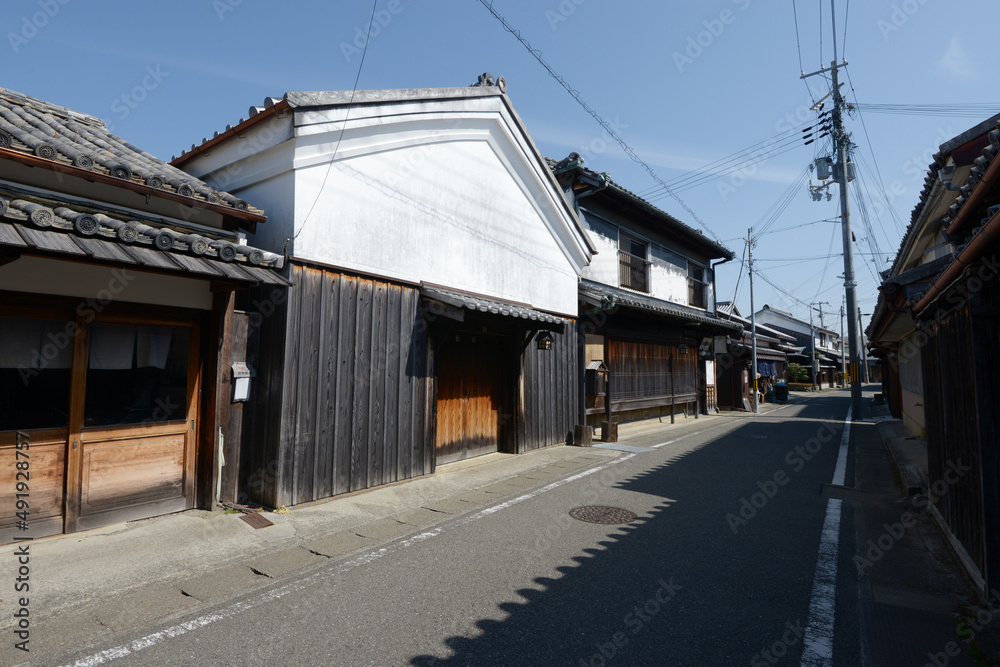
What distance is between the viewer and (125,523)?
5.79 m

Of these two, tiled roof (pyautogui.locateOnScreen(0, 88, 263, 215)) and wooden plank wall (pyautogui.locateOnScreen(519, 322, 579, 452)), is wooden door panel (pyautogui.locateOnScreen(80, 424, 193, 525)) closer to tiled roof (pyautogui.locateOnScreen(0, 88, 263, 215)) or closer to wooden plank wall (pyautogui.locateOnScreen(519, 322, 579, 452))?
tiled roof (pyautogui.locateOnScreen(0, 88, 263, 215))

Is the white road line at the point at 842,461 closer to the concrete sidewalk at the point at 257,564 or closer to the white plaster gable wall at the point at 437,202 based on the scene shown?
the concrete sidewalk at the point at 257,564

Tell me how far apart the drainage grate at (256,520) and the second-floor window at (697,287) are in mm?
→ 19367

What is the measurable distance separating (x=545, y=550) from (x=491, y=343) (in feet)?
20.3

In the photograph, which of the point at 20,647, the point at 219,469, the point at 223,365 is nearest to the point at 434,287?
the point at 223,365

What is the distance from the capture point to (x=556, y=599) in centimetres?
418

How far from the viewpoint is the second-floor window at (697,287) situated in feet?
71.2

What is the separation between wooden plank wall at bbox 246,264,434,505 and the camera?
663 centimetres

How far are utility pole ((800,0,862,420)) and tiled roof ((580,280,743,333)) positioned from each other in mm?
4332

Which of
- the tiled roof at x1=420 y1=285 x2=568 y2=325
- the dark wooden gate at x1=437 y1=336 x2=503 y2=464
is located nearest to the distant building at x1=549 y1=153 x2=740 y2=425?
the dark wooden gate at x1=437 y1=336 x2=503 y2=464

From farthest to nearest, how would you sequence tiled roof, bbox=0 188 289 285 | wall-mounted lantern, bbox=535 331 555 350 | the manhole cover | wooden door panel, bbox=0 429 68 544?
wall-mounted lantern, bbox=535 331 555 350
the manhole cover
wooden door panel, bbox=0 429 68 544
tiled roof, bbox=0 188 289 285

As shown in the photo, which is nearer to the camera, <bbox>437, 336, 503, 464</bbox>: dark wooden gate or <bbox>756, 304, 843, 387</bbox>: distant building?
<bbox>437, 336, 503, 464</bbox>: dark wooden gate

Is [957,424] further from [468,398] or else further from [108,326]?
[108,326]

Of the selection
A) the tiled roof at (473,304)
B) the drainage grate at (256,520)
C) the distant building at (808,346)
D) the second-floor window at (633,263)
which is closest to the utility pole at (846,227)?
the second-floor window at (633,263)
